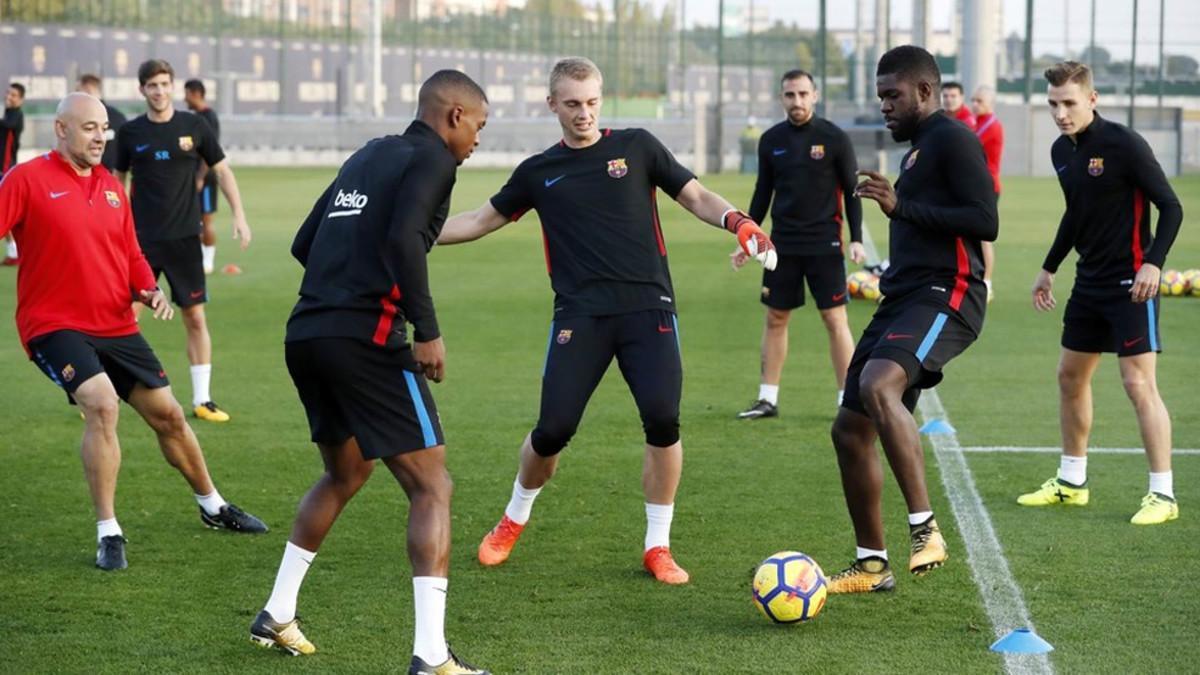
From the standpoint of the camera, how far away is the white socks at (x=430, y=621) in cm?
577

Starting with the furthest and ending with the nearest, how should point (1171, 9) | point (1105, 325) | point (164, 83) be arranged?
1. point (1171, 9)
2. point (164, 83)
3. point (1105, 325)

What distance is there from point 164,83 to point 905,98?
19.7 ft

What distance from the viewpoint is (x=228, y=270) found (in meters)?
21.7

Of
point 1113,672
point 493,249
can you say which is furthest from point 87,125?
point 493,249

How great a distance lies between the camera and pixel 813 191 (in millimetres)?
11594

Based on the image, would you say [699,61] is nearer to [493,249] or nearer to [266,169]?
[266,169]

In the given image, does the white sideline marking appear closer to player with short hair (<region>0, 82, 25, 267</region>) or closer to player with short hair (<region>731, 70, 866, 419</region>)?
player with short hair (<region>731, 70, 866, 419</region>)

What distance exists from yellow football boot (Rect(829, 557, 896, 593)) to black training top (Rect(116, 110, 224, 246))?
6180 mm

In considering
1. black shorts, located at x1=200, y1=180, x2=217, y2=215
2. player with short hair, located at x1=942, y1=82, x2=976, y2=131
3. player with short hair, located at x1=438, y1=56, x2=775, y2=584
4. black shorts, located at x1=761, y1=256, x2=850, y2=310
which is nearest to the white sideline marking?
black shorts, located at x1=761, y1=256, x2=850, y2=310

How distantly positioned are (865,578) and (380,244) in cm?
256

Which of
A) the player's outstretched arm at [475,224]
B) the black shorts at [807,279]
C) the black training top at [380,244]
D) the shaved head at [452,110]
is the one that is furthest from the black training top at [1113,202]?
the black training top at [380,244]

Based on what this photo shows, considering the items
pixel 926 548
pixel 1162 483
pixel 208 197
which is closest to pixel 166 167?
pixel 926 548

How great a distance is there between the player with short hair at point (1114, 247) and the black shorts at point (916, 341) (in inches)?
55.1

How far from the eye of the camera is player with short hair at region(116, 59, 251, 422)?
11.4 metres
